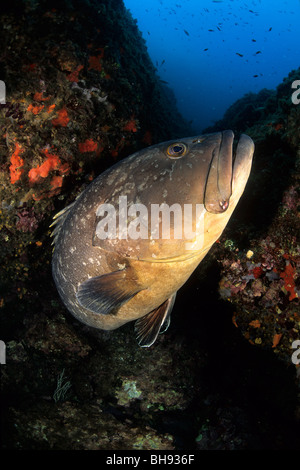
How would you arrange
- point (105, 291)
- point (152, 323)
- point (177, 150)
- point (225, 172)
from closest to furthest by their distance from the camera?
1. point (225, 172)
2. point (177, 150)
3. point (105, 291)
4. point (152, 323)

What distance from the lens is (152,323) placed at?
325 cm

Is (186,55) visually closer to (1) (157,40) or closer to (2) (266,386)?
(1) (157,40)

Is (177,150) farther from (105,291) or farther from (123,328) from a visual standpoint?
(123,328)

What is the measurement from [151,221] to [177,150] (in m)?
0.70

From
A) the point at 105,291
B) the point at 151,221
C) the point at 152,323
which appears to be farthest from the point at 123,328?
the point at 151,221

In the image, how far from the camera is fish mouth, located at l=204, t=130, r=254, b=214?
204 centimetres

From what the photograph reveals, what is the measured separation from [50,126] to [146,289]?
9.49 ft

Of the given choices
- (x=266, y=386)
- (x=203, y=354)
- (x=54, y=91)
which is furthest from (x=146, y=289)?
(x=54, y=91)

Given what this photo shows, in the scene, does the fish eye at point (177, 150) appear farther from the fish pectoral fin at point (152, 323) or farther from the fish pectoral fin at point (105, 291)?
the fish pectoral fin at point (152, 323)

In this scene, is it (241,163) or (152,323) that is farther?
(152,323)

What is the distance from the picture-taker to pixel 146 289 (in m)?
2.76

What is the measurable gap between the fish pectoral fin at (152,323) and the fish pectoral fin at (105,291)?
76cm

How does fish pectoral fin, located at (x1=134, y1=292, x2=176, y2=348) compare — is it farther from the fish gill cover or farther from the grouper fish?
the fish gill cover

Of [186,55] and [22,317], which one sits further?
[186,55]
